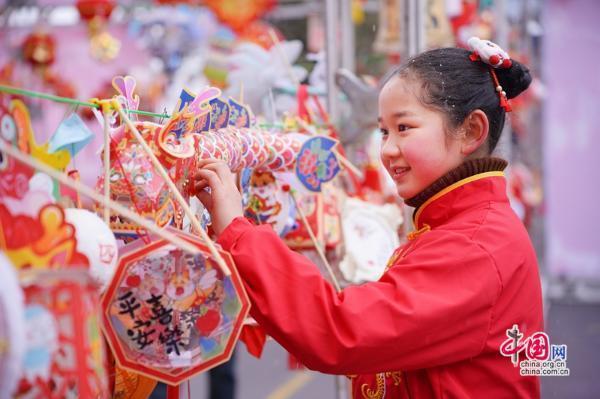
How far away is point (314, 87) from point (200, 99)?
4.34 feet

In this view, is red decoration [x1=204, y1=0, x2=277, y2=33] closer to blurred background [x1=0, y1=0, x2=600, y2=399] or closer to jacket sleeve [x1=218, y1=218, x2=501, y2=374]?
blurred background [x1=0, y1=0, x2=600, y2=399]

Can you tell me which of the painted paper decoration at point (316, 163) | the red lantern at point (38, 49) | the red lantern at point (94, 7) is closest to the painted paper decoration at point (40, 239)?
the painted paper decoration at point (316, 163)

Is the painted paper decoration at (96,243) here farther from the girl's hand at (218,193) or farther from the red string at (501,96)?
the red string at (501,96)

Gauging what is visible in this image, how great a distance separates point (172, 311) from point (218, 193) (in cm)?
21

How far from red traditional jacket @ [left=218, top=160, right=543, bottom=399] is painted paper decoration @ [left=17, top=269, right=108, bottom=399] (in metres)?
0.26

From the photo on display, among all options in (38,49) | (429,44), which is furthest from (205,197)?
(38,49)

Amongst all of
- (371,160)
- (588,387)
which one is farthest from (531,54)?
(371,160)

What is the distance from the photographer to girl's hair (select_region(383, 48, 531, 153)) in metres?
1.36

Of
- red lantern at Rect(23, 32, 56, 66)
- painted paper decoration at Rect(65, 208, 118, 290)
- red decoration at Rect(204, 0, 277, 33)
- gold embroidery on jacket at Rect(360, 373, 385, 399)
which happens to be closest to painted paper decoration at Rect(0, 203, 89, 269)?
painted paper decoration at Rect(65, 208, 118, 290)

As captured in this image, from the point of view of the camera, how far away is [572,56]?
6.10m

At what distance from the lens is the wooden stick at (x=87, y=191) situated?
92 cm

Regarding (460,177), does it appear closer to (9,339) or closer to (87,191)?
(87,191)

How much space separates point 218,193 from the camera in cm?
117

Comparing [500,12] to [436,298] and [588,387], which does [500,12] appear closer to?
[588,387]
